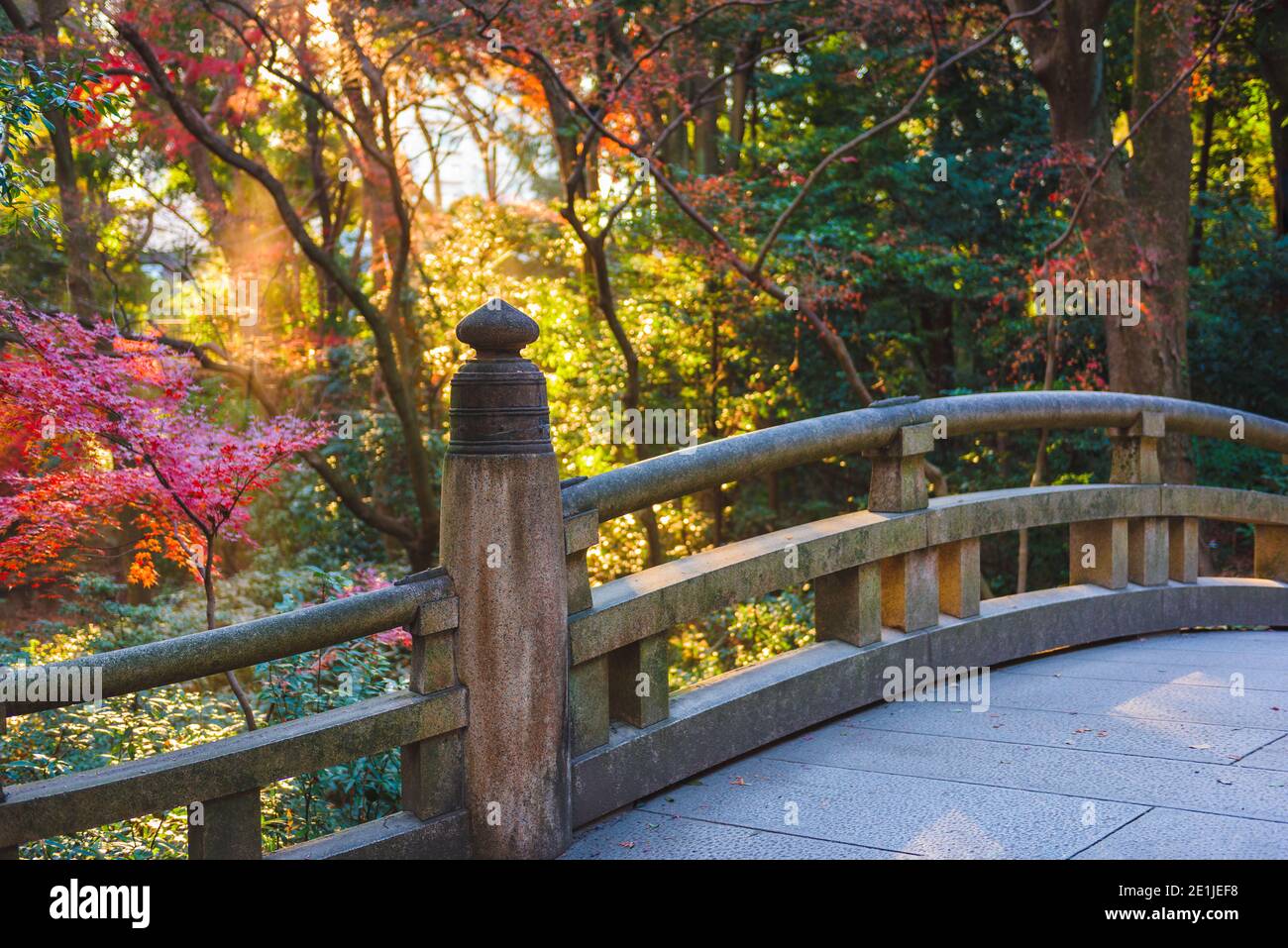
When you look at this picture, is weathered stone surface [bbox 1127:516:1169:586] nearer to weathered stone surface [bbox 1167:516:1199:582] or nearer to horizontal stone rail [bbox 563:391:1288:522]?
weathered stone surface [bbox 1167:516:1199:582]

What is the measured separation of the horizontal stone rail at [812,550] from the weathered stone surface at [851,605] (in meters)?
0.10

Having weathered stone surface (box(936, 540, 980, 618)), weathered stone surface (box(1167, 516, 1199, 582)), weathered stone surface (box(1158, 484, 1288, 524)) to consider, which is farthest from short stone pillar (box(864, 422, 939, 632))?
weathered stone surface (box(1167, 516, 1199, 582))

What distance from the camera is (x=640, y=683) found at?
3777 millimetres

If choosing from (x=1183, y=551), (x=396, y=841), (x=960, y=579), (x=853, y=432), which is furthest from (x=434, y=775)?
(x=1183, y=551)

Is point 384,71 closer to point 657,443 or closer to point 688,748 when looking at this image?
point 657,443

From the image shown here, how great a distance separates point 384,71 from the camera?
11602 millimetres

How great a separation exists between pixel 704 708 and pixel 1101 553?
303cm

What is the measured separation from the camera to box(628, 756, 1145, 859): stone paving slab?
3.26 meters

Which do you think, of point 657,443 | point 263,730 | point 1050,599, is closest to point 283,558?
point 657,443

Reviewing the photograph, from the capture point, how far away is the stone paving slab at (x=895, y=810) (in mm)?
3260

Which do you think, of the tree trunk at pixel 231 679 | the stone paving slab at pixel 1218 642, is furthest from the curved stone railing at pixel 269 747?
the stone paving slab at pixel 1218 642

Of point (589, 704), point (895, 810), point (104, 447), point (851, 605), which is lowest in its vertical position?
point (895, 810)

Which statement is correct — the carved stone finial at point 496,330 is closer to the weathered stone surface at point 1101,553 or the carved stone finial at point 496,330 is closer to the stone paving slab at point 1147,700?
the stone paving slab at point 1147,700

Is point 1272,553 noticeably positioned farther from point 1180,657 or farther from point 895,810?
point 895,810
